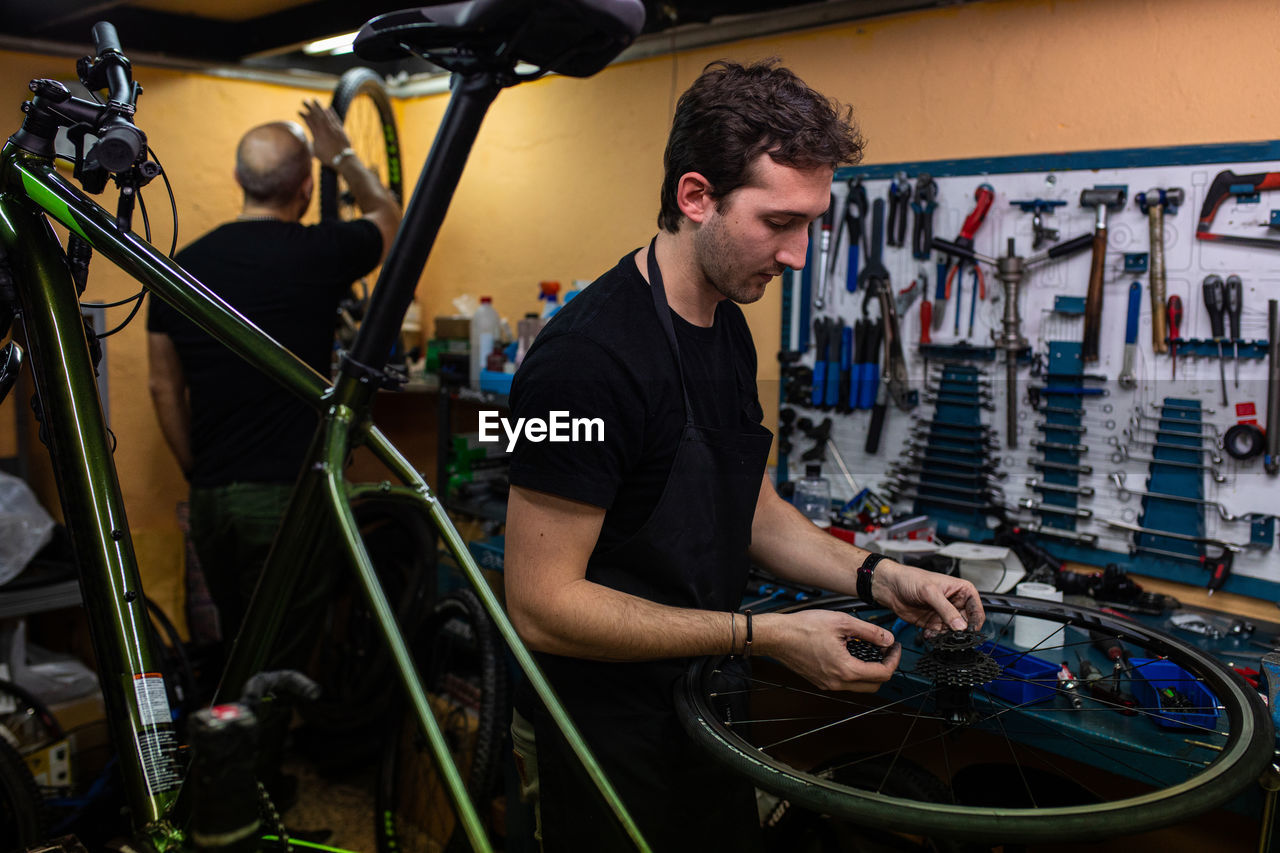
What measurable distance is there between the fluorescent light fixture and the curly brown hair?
1.77 meters

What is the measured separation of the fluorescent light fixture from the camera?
Result: 8.88ft

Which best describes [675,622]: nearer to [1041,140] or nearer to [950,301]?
[950,301]

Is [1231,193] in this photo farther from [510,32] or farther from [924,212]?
[510,32]

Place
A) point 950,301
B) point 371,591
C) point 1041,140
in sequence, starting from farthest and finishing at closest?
point 950,301 < point 1041,140 < point 371,591

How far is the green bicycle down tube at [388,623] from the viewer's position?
34.9 inches

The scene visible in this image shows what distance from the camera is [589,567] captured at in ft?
3.98

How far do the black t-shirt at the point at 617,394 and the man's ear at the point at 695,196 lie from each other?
110 millimetres

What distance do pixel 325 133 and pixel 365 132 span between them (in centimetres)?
129

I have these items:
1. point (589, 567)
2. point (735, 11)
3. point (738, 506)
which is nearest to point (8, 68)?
point (589, 567)

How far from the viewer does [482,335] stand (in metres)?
2.84

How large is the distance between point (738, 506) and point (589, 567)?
9.5 inches

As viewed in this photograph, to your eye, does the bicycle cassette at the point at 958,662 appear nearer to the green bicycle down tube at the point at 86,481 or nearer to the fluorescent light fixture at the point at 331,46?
the green bicycle down tube at the point at 86,481

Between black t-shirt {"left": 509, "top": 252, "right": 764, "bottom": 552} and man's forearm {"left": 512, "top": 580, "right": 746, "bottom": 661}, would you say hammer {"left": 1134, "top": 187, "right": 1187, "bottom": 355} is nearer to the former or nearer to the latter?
black t-shirt {"left": 509, "top": 252, "right": 764, "bottom": 552}

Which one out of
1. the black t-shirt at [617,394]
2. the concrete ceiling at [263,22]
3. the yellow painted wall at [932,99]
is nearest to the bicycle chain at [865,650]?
the black t-shirt at [617,394]
